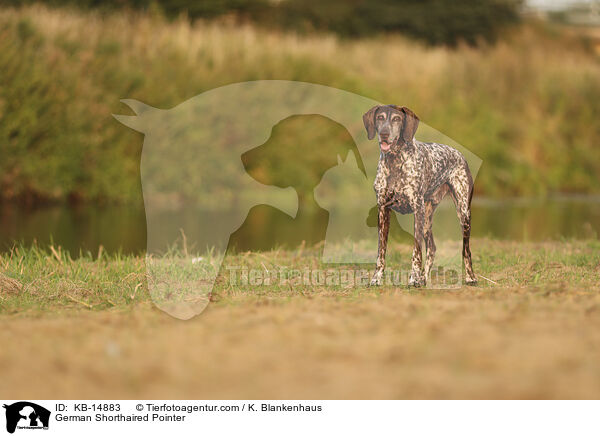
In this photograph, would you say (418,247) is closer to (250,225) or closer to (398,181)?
(398,181)

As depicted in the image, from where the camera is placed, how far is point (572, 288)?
5164 millimetres

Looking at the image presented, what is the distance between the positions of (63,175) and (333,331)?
10802mm

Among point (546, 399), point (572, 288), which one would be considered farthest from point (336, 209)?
point (546, 399)

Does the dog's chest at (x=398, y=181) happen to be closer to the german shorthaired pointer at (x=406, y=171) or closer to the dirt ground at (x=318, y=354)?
the german shorthaired pointer at (x=406, y=171)

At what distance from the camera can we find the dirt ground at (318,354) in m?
2.91

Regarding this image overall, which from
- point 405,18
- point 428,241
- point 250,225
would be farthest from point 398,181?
point 405,18

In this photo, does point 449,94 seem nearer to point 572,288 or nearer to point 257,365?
point 572,288

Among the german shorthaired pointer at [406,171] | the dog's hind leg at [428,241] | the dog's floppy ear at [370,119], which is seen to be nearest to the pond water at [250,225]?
the dog's hind leg at [428,241]

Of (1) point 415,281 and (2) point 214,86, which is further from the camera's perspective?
(2) point 214,86

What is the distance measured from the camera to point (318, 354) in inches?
129

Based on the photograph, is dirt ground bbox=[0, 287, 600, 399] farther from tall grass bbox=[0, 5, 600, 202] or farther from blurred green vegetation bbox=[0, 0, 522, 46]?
blurred green vegetation bbox=[0, 0, 522, 46]
